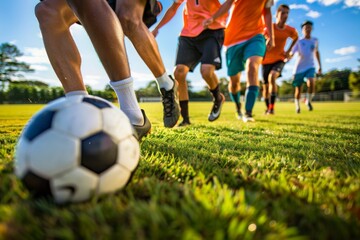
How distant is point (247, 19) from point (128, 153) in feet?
16.6

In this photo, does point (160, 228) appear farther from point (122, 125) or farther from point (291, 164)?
point (291, 164)

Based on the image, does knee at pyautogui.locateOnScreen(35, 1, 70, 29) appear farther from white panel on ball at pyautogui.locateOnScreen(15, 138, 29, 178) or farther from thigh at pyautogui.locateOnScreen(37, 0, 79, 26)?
white panel on ball at pyautogui.locateOnScreen(15, 138, 29, 178)

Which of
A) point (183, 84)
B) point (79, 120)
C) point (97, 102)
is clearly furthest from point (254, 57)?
point (79, 120)

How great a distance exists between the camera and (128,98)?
78.9 inches

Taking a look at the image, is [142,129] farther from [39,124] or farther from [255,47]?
[255,47]

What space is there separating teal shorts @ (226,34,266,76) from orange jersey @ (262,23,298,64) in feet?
10.3

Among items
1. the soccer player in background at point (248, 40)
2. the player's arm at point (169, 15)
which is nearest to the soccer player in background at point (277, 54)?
the soccer player in background at point (248, 40)

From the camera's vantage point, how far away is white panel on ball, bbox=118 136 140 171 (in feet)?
3.58

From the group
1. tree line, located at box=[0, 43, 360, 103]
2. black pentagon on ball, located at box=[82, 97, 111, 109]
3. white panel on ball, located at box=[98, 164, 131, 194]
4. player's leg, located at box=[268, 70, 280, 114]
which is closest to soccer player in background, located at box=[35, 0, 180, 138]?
black pentagon on ball, located at box=[82, 97, 111, 109]

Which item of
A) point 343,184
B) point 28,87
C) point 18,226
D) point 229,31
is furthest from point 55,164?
point 28,87

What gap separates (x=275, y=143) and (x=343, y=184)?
1.38 meters

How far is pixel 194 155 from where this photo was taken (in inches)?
73.7

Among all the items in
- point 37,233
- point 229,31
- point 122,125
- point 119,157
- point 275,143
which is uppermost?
point 229,31

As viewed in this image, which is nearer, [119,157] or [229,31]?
[119,157]
